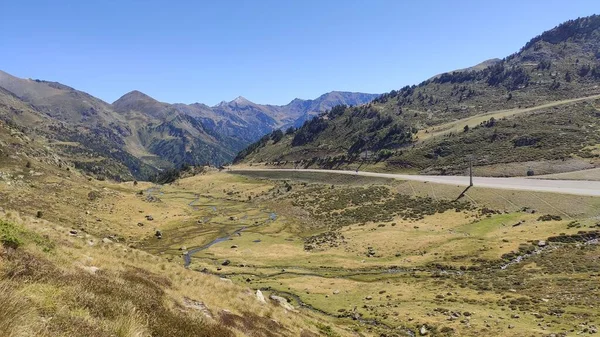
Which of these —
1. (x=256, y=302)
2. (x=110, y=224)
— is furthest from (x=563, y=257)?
(x=110, y=224)

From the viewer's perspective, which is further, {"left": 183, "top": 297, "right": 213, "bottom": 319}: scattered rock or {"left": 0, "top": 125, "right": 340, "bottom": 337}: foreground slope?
{"left": 183, "top": 297, "right": 213, "bottom": 319}: scattered rock

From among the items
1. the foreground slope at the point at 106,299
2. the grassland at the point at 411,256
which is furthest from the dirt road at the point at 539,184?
the foreground slope at the point at 106,299

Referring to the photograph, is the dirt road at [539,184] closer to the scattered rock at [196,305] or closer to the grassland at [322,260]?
the grassland at [322,260]

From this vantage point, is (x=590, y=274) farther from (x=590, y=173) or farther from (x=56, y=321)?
(x=590, y=173)

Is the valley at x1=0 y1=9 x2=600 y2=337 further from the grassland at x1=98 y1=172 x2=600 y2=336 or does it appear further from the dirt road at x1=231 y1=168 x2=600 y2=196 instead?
the dirt road at x1=231 y1=168 x2=600 y2=196

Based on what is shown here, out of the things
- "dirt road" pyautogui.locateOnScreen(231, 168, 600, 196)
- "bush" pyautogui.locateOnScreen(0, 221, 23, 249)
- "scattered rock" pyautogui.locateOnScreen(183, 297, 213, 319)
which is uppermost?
"bush" pyautogui.locateOnScreen(0, 221, 23, 249)

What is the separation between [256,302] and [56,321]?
22284 mm

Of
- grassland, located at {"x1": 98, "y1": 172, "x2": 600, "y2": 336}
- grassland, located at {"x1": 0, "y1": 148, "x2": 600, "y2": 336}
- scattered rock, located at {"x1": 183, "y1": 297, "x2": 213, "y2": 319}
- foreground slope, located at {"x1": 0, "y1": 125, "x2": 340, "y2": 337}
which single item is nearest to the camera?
foreground slope, located at {"x1": 0, "y1": 125, "x2": 340, "y2": 337}

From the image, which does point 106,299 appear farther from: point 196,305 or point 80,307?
point 196,305

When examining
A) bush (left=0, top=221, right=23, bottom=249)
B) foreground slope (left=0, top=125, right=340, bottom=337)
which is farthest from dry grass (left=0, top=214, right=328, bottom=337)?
bush (left=0, top=221, right=23, bottom=249)

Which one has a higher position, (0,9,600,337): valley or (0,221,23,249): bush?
(0,221,23,249): bush

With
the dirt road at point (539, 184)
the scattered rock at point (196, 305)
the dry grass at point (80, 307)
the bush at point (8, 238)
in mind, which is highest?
the bush at point (8, 238)

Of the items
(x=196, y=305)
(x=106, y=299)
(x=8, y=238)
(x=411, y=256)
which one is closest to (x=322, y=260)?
(x=411, y=256)

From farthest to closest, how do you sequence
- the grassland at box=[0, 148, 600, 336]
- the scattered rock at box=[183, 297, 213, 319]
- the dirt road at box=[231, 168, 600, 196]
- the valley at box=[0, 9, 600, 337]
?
the dirt road at box=[231, 168, 600, 196] < the scattered rock at box=[183, 297, 213, 319] < the grassland at box=[0, 148, 600, 336] < the valley at box=[0, 9, 600, 337]
